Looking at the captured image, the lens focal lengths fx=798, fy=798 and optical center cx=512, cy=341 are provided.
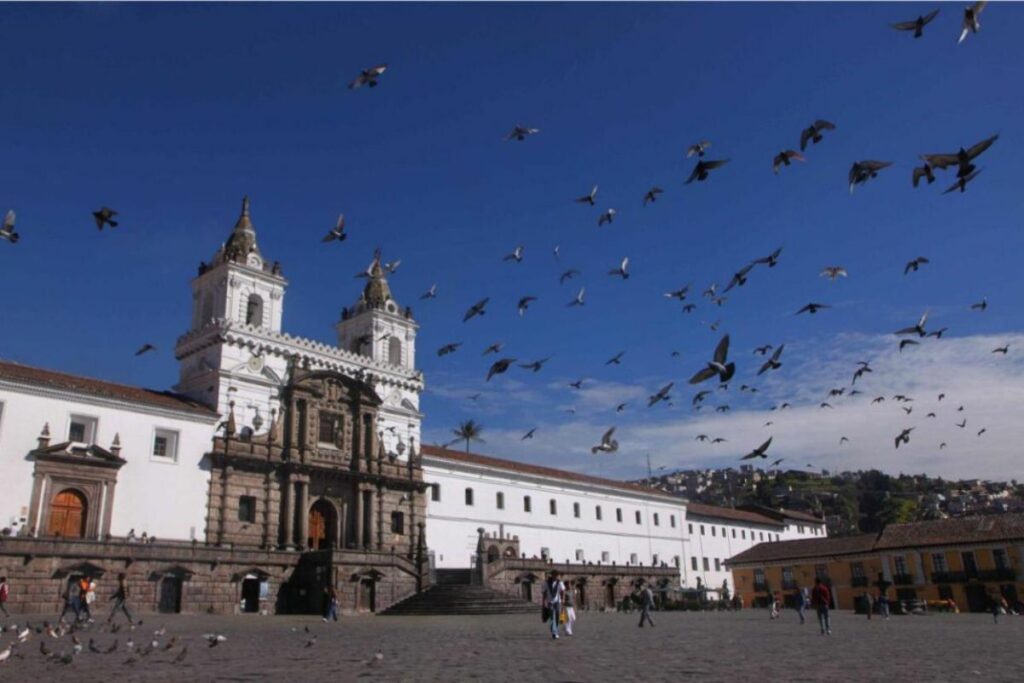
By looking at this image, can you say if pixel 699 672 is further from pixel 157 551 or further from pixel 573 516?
pixel 573 516

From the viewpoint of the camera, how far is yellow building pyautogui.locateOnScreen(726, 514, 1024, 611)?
181 feet

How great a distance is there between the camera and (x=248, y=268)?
4575cm

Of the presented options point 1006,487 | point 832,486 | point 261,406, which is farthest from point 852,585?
point 1006,487

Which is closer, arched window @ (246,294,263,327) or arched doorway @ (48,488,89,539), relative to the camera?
arched doorway @ (48,488,89,539)

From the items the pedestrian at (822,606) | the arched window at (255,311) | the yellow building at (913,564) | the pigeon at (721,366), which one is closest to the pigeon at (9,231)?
the pigeon at (721,366)

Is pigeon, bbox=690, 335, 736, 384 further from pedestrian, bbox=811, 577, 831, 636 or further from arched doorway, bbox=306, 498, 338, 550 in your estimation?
arched doorway, bbox=306, 498, 338, 550

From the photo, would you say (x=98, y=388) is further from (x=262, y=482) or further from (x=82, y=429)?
(x=262, y=482)

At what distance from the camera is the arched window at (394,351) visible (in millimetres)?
54625

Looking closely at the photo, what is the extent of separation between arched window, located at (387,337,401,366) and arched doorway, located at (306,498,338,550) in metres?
12.3

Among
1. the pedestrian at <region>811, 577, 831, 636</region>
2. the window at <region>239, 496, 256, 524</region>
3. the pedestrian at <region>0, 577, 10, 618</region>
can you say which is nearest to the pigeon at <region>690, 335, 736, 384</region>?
the pedestrian at <region>811, 577, 831, 636</region>

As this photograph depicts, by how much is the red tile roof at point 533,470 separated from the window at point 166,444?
17.7 metres

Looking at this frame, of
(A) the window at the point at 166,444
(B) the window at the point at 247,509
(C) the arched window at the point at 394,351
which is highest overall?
(C) the arched window at the point at 394,351

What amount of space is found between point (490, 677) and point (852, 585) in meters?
60.5

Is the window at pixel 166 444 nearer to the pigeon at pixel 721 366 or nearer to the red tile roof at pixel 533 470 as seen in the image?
the red tile roof at pixel 533 470
